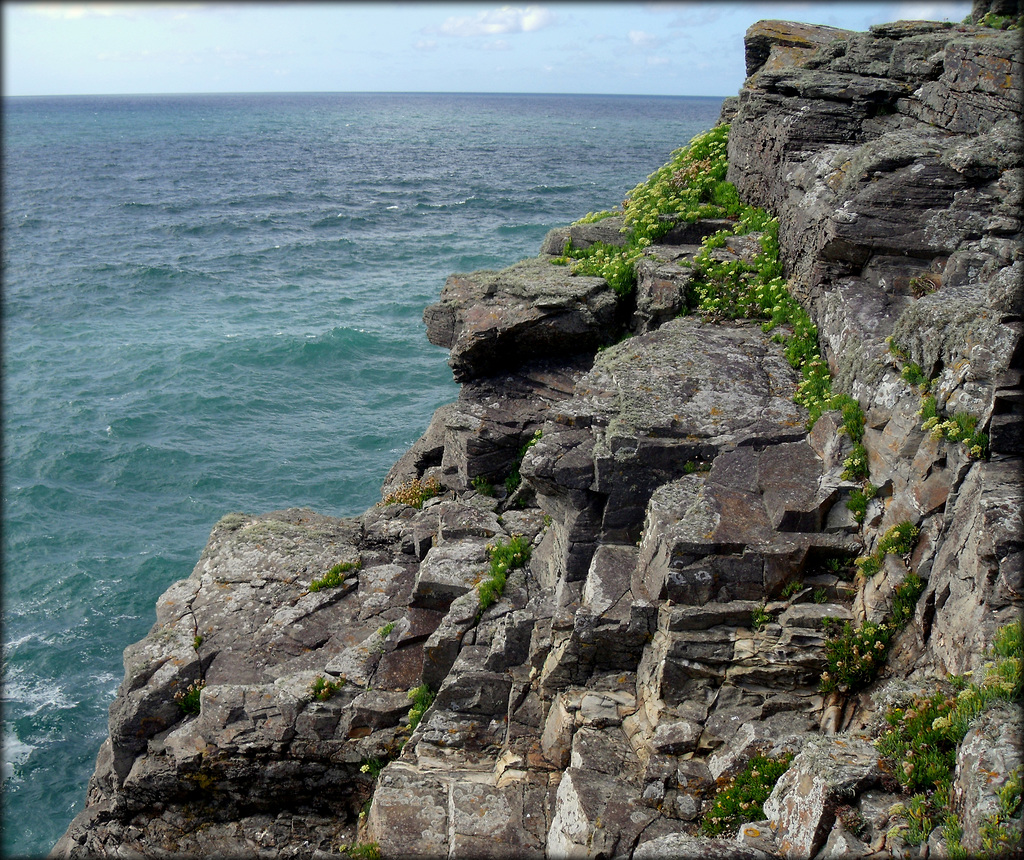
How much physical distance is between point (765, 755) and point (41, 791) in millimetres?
22465

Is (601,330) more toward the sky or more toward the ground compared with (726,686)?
more toward the sky

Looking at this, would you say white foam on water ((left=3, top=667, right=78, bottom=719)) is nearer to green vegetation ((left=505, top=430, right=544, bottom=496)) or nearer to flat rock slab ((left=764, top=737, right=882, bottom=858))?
green vegetation ((left=505, top=430, right=544, bottom=496))

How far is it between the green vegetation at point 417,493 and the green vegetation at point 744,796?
1249cm

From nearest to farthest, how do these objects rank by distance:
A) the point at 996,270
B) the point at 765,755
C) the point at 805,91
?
the point at 765,755
the point at 996,270
the point at 805,91

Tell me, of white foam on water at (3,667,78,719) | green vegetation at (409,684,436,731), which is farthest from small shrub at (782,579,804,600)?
white foam on water at (3,667,78,719)

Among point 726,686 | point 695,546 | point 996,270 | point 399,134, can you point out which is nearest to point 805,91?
point 996,270

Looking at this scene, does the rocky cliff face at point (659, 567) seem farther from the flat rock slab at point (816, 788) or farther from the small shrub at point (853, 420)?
the small shrub at point (853, 420)

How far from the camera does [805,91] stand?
61.7 ft

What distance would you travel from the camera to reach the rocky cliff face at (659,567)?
9.47 meters

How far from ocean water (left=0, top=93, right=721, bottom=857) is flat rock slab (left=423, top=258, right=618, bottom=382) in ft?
53.5

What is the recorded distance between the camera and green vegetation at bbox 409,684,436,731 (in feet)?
47.4

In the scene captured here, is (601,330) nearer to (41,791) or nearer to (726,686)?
(726,686)

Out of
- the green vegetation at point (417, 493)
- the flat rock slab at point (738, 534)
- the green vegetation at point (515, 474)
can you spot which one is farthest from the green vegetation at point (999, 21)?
the green vegetation at point (417, 493)

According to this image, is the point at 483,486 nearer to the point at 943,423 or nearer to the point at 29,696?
the point at 943,423
